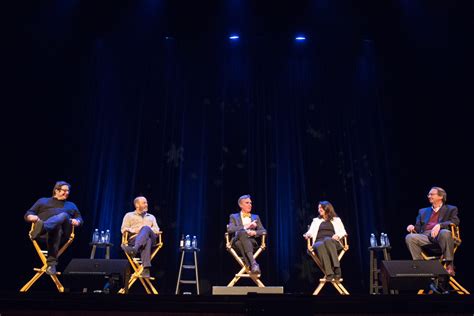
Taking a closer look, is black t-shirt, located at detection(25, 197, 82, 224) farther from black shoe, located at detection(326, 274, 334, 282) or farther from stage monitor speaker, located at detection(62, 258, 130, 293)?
black shoe, located at detection(326, 274, 334, 282)

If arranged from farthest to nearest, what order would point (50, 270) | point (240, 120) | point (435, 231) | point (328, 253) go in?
point (240, 120) → point (328, 253) → point (435, 231) → point (50, 270)

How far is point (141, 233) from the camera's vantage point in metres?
4.76

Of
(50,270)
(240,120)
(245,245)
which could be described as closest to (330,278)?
(245,245)

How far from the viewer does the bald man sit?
4.63 metres

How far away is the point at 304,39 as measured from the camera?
6.82 meters

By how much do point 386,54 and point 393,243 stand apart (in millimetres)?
2758

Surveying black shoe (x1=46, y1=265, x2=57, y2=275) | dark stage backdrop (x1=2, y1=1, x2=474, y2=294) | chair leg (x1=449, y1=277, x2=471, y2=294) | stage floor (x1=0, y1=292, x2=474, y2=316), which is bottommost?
stage floor (x1=0, y1=292, x2=474, y2=316)

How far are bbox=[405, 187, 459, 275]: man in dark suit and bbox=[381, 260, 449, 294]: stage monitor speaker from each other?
811mm

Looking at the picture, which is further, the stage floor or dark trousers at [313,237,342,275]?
dark trousers at [313,237,342,275]

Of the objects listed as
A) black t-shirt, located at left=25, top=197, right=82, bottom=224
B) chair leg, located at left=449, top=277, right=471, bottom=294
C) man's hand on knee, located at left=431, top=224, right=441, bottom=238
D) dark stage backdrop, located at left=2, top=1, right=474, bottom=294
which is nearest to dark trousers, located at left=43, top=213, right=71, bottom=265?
black t-shirt, located at left=25, top=197, right=82, bottom=224

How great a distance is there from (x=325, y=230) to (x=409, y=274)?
5.63 ft

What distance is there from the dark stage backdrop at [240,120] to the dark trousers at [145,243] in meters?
1.09

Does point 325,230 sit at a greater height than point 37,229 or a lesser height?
greater

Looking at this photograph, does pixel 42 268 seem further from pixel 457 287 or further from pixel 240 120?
pixel 457 287
